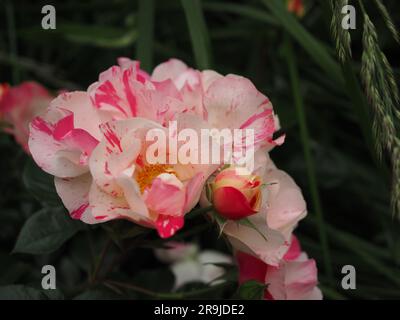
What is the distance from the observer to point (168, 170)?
1.52 feet

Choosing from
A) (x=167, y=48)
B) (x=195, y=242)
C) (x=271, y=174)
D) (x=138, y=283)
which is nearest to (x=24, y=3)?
(x=167, y=48)

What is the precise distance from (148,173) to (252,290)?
0.40 feet

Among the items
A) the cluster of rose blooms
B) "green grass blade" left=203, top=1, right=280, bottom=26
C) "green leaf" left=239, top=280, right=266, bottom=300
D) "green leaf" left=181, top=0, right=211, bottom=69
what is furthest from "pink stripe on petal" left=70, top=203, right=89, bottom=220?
"green grass blade" left=203, top=1, right=280, bottom=26

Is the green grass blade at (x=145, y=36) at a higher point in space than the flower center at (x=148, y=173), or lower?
higher

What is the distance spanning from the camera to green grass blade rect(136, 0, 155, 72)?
710 mm

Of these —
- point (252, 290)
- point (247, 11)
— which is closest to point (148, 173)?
point (252, 290)

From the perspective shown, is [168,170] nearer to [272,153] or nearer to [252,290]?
[252,290]

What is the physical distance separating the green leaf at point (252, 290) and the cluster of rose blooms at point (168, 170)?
0.01 m

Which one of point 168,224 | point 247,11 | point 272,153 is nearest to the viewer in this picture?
point 168,224

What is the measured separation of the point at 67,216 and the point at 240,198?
18 cm

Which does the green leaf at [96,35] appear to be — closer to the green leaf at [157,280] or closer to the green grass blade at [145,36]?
the green grass blade at [145,36]

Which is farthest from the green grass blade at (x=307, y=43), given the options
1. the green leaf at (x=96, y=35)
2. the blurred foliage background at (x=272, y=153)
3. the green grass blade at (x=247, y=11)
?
the green leaf at (x=96, y=35)

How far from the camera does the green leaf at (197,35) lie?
25.8 inches
